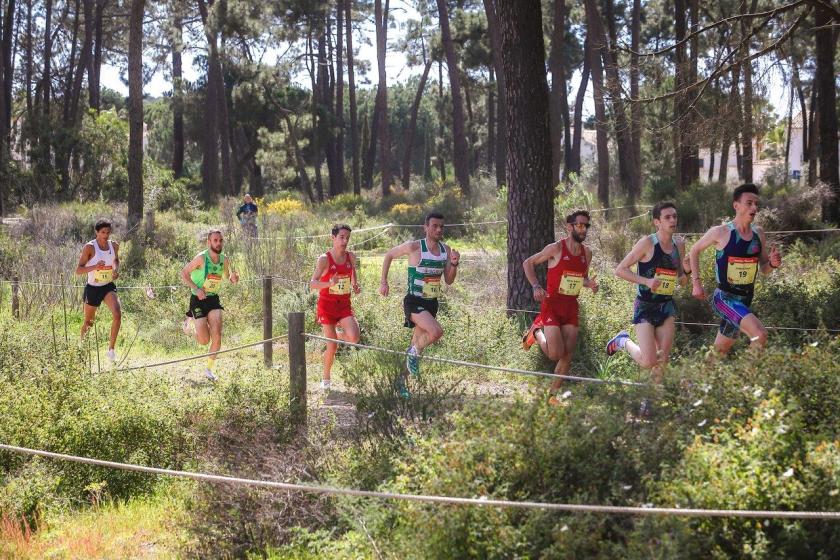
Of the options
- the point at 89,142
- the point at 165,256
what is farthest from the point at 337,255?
the point at 89,142

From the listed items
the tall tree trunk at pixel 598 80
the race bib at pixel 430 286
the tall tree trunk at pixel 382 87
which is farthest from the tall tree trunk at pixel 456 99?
the race bib at pixel 430 286

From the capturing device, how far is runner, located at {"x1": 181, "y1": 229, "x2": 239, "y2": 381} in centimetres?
1029

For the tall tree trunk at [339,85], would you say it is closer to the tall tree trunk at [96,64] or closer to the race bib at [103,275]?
the tall tree trunk at [96,64]

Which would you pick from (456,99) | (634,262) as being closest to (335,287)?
(634,262)

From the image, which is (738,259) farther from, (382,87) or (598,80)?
(382,87)

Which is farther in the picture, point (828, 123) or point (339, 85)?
point (339, 85)

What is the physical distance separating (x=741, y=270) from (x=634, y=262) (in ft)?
2.78

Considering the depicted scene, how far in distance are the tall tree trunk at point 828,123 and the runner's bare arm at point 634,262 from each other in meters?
10.8

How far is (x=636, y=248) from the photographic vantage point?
781 cm

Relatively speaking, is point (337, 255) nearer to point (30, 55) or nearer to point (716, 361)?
point (716, 361)

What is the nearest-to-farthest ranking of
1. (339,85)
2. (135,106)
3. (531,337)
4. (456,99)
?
(531,337)
(135,106)
(456,99)
(339,85)

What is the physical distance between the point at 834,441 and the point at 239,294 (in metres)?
11.3

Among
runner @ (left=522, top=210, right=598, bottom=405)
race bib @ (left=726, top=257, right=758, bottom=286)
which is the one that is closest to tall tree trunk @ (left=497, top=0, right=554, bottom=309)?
runner @ (left=522, top=210, right=598, bottom=405)

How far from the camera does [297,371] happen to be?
22.7 ft
